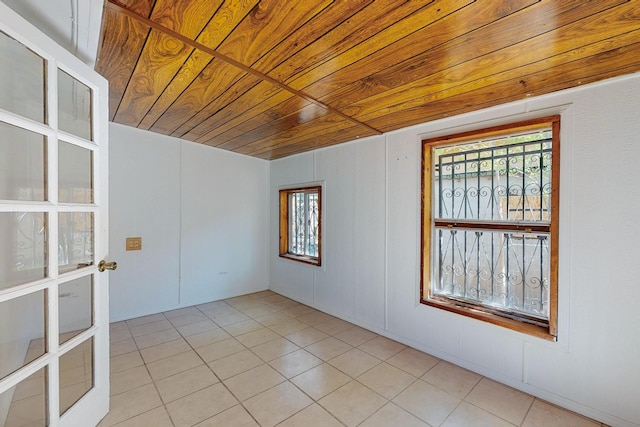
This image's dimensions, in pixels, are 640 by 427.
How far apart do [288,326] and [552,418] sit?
236cm

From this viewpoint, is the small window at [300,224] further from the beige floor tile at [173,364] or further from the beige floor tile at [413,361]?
the beige floor tile at [173,364]

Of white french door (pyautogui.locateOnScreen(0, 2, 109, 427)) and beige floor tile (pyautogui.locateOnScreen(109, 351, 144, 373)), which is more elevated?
white french door (pyautogui.locateOnScreen(0, 2, 109, 427))

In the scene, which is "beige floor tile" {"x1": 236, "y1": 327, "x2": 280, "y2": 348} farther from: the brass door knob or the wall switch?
the wall switch

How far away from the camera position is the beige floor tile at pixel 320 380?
2045 millimetres

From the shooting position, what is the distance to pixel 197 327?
3.13 m

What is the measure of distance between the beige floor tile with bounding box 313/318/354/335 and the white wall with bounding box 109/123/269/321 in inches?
63.9

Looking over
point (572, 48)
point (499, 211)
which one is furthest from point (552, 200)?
point (572, 48)

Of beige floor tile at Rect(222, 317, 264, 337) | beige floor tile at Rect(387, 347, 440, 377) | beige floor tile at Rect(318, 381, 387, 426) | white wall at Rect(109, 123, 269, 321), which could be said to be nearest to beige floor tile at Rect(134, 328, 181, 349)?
beige floor tile at Rect(222, 317, 264, 337)

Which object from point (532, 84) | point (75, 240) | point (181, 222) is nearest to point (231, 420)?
point (75, 240)

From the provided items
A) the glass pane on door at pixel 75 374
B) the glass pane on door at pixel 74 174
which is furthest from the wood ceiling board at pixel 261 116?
the glass pane on door at pixel 75 374

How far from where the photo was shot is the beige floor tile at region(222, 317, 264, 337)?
3.02 meters

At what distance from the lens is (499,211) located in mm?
2275

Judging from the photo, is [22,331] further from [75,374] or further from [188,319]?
[188,319]

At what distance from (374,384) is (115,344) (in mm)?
2499
